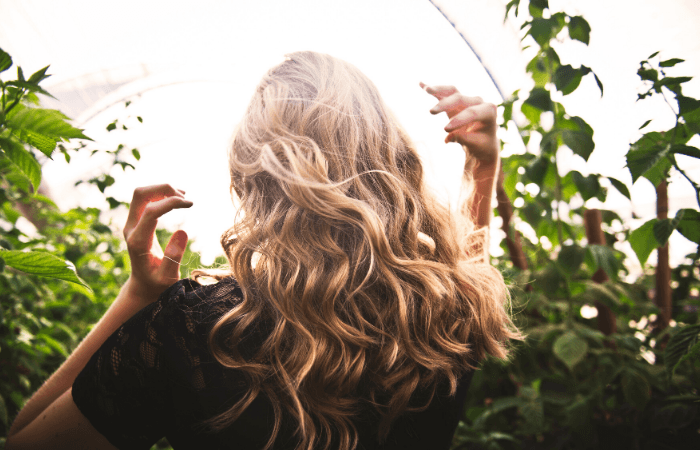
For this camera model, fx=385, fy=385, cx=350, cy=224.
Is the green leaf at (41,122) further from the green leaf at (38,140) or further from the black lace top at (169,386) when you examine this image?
the black lace top at (169,386)

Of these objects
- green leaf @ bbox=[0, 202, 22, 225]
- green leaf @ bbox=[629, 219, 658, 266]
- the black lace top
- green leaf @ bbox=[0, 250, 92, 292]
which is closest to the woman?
the black lace top

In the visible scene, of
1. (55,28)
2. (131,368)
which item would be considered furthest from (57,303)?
(55,28)

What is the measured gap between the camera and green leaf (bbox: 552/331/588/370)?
1.25 metres

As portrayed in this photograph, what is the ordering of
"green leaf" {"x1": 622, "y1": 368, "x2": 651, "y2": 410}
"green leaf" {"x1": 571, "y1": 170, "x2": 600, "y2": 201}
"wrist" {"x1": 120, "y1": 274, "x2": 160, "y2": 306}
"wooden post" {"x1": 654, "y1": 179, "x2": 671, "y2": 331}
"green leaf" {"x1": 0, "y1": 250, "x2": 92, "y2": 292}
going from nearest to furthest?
"green leaf" {"x1": 0, "y1": 250, "x2": 92, "y2": 292} < "wrist" {"x1": 120, "y1": 274, "x2": 160, "y2": 306} < "green leaf" {"x1": 622, "y1": 368, "x2": 651, "y2": 410} < "green leaf" {"x1": 571, "y1": 170, "x2": 600, "y2": 201} < "wooden post" {"x1": 654, "y1": 179, "x2": 671, "y2": 331}

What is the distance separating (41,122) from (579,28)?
152cm

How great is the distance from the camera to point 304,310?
2.68ft

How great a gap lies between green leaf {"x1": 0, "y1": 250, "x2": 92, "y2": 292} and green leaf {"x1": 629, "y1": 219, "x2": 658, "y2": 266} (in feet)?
4.27

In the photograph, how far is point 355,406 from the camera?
83 cm

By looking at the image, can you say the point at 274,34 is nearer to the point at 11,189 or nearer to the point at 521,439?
the point at 11,189

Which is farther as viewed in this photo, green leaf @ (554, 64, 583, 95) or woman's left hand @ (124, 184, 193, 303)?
green leaf @ (554, 64, 583, 95)

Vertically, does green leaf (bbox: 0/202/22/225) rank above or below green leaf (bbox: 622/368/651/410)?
above

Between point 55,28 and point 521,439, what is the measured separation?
3.19 m

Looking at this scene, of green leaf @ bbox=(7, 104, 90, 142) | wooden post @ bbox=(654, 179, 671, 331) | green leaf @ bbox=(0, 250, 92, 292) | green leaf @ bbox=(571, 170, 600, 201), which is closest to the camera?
green leaf @ bbox=(0, 250, 92, 292)

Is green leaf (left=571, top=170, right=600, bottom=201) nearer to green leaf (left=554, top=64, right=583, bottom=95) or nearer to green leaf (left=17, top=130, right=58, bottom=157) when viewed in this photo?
green leaf (left=554, top=64, right=583, bottom=95)
